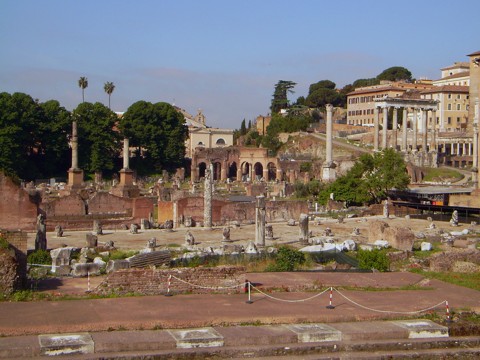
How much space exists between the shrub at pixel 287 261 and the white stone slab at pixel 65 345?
9.13 meters

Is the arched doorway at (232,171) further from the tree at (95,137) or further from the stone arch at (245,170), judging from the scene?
the tree at (95,137)

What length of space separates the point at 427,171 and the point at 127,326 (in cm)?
6524

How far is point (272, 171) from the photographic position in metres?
88.6

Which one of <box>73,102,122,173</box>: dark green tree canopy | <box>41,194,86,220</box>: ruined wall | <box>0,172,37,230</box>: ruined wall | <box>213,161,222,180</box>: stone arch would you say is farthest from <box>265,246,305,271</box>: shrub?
<box>213,161,222,180</box>: stone arch

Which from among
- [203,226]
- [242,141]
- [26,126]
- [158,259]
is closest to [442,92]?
[242,141]

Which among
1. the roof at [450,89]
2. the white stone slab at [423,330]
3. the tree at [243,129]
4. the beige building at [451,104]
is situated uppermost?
the roof at [450,89]

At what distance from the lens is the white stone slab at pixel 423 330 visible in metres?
13.3

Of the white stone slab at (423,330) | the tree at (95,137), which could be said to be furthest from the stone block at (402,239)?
the tree at (95,137)

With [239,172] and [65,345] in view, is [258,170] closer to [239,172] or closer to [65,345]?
[239,172]

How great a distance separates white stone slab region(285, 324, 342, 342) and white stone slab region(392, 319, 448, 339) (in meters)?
1.47

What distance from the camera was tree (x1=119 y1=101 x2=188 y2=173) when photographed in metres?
79.5

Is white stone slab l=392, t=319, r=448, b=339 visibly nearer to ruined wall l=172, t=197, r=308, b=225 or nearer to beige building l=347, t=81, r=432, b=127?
ruined wall l=172, t=197, r=308, b=225

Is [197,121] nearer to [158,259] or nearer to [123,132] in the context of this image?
[123,132]

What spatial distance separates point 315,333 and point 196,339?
222cm
